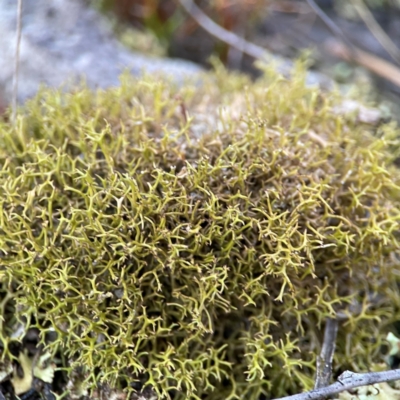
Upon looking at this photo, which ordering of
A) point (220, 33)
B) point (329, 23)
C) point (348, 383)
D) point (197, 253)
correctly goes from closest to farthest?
point (348, 383) < point (197, 253) < point (329, 23) < point (220, 33)

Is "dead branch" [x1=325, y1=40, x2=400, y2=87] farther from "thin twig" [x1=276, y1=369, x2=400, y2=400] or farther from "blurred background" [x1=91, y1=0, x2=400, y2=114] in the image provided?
"thin twig" [x1=276, y1=369, x2=400, y2=400]

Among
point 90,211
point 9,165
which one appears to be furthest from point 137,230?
point 9,165

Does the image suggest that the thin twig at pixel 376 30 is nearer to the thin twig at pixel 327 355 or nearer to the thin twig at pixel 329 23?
the thin twig at pixel 329 23

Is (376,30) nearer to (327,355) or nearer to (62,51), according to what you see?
(62,51)

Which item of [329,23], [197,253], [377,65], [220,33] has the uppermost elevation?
[329,23]

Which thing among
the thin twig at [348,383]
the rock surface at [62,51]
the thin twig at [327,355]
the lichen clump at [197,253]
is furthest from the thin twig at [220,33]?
the thin twig at [348,383]

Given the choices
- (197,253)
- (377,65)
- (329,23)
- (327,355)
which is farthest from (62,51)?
(327,355)
